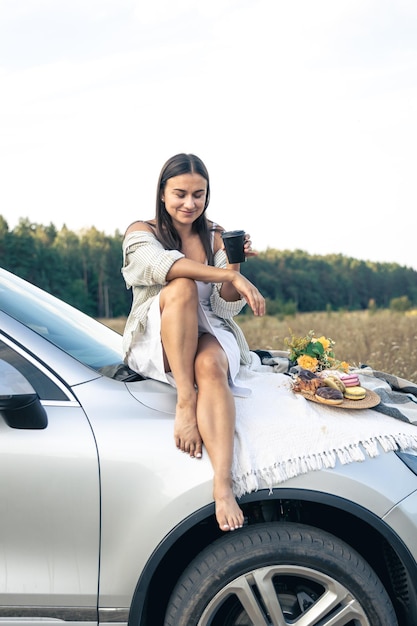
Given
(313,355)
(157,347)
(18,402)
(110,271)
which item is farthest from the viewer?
(110,271)

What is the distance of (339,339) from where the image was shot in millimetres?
9266

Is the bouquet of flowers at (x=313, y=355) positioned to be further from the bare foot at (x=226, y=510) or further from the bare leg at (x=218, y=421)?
the bare foot at (x=226, y=510)

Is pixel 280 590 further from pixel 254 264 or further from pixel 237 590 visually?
pixel 254 264

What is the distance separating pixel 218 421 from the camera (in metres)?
2.48

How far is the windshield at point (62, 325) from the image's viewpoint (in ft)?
9.14

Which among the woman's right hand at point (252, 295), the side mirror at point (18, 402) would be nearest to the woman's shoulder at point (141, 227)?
the woman's right hand at point (252, 295)

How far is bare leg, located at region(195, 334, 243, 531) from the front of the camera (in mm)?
2338

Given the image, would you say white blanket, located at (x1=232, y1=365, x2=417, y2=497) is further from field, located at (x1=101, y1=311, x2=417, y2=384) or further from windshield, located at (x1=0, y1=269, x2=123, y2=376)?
field, located at (x1=101, y1=311, x2=417, y2=384)

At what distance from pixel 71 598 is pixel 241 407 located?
34.6 inches

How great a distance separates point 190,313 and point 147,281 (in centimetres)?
32

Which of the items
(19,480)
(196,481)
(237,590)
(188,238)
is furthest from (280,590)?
(188,238)

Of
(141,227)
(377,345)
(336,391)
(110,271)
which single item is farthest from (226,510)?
(110,271)

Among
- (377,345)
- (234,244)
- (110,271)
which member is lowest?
(110,271)

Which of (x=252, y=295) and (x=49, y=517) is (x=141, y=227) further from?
(x=49, y=517)
